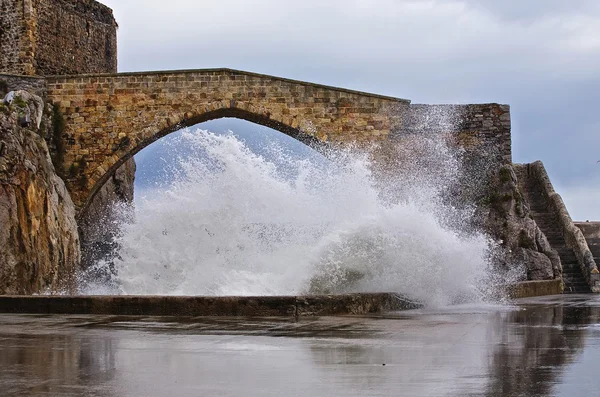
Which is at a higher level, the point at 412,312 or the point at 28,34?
the point at 28,34

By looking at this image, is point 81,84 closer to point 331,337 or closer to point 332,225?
point 332,225

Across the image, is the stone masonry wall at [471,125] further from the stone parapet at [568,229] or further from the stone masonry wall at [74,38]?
the stone masonry wall at [74,38]

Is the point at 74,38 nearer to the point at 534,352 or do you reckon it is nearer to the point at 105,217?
the point at 105,217

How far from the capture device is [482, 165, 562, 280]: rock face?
1838cm

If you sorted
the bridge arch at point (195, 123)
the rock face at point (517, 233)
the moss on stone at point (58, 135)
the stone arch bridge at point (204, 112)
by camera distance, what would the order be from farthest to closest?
1. the moss on stone at point (58, 135)
2. the bridge arch at point (195, 123)
3. the stone arch bridge at point (204, 112)
4. the rock face at point (517, 233)

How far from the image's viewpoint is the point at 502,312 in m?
8.88

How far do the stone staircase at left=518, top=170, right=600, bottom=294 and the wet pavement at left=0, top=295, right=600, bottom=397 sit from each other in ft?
36.3

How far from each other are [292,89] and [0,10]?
8842 millimetres

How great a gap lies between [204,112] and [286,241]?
33.4ft

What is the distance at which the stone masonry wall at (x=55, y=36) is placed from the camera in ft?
82.4

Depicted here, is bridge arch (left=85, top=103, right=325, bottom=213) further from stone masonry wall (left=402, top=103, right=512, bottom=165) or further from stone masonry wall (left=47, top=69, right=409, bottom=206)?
stone masonry wall (left=402, top=103, right=512, bottom=165)

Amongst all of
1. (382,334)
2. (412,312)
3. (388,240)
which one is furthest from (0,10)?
(382,334)

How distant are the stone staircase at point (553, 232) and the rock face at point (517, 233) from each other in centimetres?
36

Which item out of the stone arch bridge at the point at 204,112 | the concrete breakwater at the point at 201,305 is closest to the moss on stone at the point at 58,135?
the stone arch bridge at the point at 204,112
